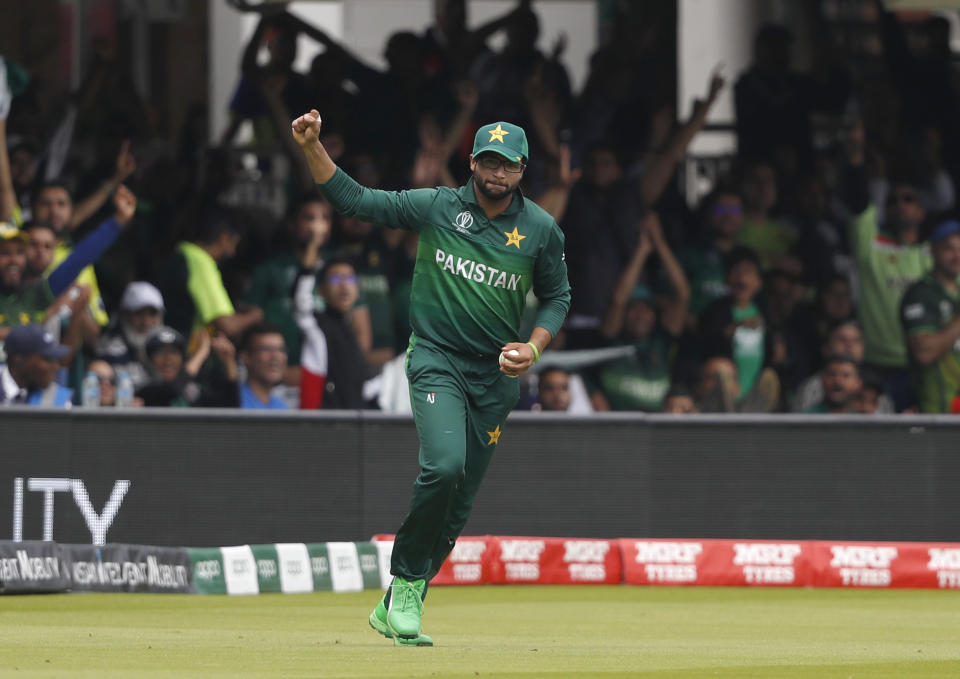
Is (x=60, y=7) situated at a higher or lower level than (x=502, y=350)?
higher

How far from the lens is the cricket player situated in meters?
9.20

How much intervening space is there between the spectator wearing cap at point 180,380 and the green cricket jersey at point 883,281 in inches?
227

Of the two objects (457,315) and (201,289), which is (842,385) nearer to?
(201,289)

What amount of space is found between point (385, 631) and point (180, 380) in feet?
18.6

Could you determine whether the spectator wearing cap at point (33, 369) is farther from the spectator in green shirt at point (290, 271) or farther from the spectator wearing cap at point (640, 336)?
the spectator wearing cap at point (640, 336)

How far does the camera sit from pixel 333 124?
17.7m

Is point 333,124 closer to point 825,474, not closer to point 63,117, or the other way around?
point 63,117

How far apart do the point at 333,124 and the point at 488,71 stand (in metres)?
1.60

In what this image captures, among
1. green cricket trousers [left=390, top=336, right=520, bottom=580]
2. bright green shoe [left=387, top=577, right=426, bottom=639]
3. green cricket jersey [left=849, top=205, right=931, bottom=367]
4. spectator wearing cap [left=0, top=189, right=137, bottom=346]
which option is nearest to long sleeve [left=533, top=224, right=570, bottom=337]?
green cricket trousers [left=390, top=336, right=520, bottom=580]

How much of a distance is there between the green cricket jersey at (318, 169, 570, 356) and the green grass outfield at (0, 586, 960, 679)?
1510mm

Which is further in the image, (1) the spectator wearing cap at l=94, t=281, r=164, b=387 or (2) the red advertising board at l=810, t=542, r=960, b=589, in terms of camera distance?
(1) the spectator wearing cap at l=94, t=281, r=164, b=387

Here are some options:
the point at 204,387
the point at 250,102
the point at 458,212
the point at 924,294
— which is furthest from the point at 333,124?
the point at 458,212

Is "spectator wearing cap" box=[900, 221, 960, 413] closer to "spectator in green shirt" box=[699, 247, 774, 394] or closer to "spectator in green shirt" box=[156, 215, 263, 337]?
"spectator in green shirt" box=[699, 247, 774, 394]

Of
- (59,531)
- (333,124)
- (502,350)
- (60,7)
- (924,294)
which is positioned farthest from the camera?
(60,7)
